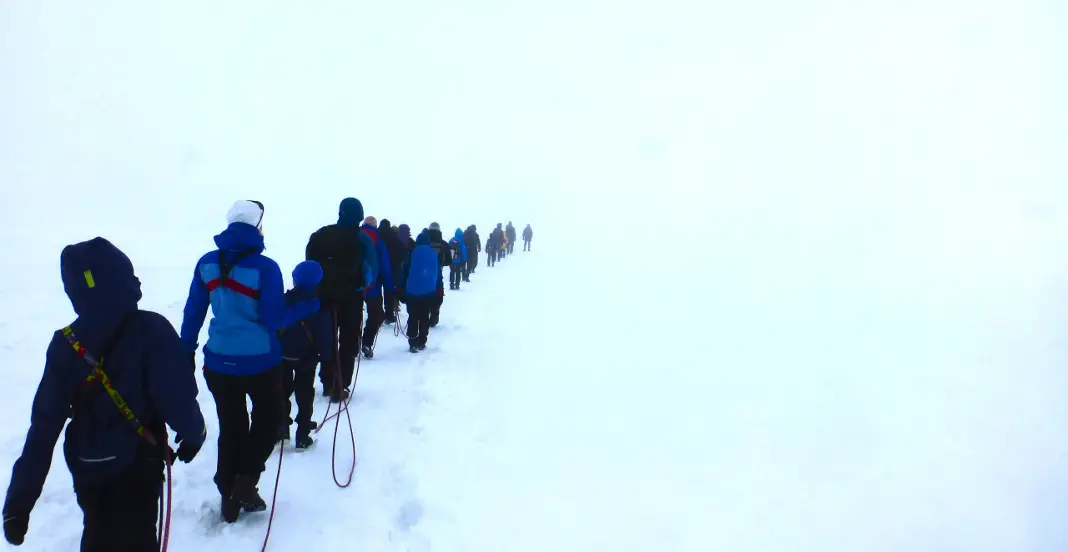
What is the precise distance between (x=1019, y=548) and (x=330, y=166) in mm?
81513

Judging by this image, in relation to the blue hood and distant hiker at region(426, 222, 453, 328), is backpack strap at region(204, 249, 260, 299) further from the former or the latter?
distant hiker at region(426, 222, 453, 328)

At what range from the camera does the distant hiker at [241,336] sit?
3.22 metres

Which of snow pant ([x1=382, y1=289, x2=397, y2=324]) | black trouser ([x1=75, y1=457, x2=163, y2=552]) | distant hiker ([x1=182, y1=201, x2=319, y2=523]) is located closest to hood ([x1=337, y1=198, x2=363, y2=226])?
distant hiker ([x1=182, y1=201, x2=319, y2=523])

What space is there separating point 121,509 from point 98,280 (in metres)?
1.02

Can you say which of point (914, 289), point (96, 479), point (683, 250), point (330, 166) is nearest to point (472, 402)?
point (96, 479)

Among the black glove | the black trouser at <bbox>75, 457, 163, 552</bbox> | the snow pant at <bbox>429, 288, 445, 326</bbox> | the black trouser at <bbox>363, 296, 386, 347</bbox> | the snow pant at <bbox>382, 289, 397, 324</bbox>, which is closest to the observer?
the black trouser at <bbox>75, 457, 163, 552</bbox>

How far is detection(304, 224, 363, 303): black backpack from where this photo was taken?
17.0 ft

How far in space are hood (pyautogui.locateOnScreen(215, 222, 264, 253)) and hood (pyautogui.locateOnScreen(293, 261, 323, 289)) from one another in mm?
595

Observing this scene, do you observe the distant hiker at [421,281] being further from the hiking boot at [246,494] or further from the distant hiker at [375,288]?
the hiking boot at [246,494]

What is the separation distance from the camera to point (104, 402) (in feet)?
7.26

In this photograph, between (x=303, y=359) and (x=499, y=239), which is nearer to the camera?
(x=303, y=359)

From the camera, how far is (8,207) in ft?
83.3

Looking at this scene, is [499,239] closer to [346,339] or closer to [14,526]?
[346,339]

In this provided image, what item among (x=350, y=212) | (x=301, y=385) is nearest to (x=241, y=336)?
(x=301, y=385)
